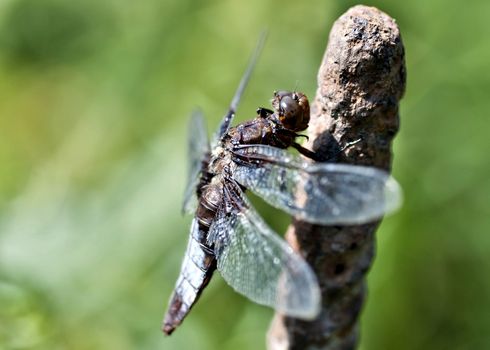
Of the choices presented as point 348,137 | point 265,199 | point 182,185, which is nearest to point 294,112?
point 265,199

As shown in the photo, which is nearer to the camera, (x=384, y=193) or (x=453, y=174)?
(x=384, y=193)

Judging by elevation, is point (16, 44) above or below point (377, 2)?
above

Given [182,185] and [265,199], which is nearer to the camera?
[265,199]

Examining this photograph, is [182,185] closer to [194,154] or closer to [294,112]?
[194,154]

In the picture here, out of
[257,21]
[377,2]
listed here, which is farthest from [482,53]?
[257,21]

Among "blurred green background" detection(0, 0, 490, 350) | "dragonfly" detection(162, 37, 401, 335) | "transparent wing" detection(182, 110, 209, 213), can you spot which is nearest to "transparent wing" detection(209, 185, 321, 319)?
"dragonfly" detection(162, 37, 401, 335)

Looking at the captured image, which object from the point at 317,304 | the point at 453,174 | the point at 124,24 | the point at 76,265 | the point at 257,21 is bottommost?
the point at 317,304

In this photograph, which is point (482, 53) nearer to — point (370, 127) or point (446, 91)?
point (446, 91)
